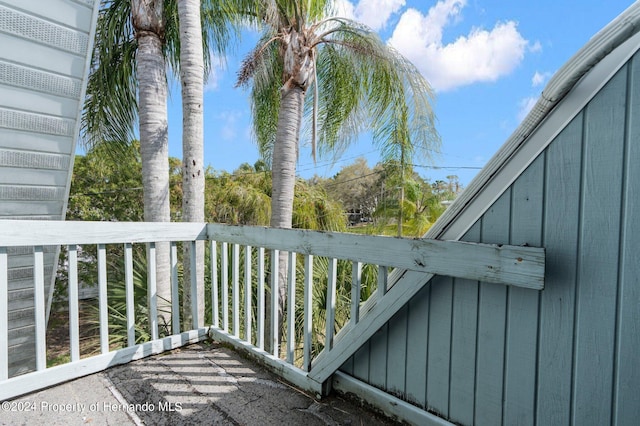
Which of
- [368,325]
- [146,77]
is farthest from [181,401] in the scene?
[146,77]

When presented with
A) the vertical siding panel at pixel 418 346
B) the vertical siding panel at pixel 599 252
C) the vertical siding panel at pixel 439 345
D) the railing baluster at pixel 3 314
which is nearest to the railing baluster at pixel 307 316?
the vertical siding panel at pixel 418 346

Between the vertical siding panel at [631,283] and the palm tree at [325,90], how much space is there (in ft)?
13.3

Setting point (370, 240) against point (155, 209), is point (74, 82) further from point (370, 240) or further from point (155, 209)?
point (370, 240)

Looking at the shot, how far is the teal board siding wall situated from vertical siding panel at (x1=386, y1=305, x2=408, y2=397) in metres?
0.17

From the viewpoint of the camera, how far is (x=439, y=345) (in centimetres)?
142

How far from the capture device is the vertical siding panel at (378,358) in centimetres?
163

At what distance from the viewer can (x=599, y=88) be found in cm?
105

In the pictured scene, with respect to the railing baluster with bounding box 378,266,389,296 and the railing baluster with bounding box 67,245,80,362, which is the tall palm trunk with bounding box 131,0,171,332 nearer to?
the railing baluster with bounding box 67,245,80,362

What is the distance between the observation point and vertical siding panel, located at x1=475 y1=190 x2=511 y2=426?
125cm

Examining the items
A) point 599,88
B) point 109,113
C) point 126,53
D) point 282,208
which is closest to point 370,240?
point 599,88

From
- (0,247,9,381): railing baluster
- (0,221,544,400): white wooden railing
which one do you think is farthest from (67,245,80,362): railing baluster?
(0,247,9,381): railing baluster

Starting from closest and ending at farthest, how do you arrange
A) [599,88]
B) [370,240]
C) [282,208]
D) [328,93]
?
[599,88]
[370,240]
[282,208]
[328,93]

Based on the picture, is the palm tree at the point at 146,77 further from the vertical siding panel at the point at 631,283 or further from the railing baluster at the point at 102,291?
the vertical siding panel at the point at 631,283

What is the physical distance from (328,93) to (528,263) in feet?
18.9
